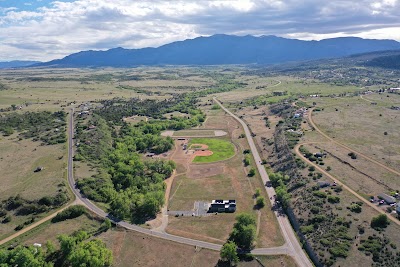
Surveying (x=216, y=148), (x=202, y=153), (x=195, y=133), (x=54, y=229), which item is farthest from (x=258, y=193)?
(x=195, y=133)

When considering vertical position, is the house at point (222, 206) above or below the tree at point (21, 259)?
below

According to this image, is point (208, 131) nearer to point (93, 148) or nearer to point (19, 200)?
point (93, 148)

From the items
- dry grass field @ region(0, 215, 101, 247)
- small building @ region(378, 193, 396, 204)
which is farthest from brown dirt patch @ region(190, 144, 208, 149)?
small building @ region(378, 193, 396, 204)

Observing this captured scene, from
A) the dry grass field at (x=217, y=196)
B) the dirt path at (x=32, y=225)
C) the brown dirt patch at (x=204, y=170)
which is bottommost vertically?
the dry grass field at (x=217, y=196)

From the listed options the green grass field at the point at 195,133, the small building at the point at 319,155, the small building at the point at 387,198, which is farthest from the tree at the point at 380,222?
the green grass field at the point at 195,133

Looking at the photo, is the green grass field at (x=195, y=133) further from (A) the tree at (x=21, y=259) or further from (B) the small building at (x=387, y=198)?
(A) the tree at (x=21, y=259)

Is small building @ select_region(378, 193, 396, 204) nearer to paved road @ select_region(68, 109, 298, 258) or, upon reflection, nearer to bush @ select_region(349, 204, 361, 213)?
bush @ select_region(349, 204, 361, 213)

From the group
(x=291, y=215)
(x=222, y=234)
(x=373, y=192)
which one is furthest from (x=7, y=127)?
(x=373, y=192)

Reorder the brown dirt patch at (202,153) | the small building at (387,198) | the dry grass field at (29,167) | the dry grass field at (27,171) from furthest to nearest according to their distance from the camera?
the brown dirt patch at (202,153), the dry grass field at (29,167), the dry grass field at (27,171), the small building at (387,198)
